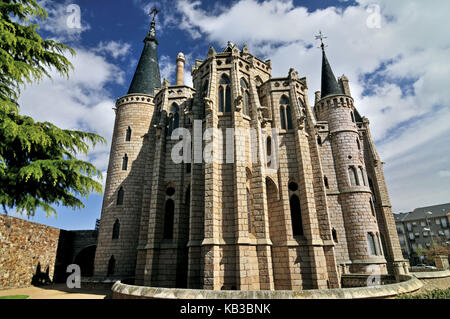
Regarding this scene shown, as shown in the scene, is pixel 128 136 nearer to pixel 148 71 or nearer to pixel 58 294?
pixel 148 71

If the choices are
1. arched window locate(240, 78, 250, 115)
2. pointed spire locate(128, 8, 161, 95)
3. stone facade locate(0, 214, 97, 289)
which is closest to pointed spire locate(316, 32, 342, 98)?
arched window locate(240, 78, 250, 115)

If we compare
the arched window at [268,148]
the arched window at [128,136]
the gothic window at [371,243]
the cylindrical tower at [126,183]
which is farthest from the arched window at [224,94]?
the gothic window at [371,243]

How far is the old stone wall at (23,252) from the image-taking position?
15766 mm

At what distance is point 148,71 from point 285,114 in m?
14.9

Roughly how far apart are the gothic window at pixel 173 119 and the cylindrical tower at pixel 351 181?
519 inches

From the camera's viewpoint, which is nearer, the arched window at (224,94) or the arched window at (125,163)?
the arched window at (224,94)

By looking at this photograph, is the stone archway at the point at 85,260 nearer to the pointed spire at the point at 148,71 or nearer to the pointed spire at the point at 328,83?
the pointed spire at the point at 148,71

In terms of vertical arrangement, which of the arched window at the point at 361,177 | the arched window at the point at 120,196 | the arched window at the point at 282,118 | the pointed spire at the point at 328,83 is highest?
the pointed spire at the point at 328,83

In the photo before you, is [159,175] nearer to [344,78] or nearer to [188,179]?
[188,179]

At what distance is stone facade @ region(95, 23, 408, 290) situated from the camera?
1219 cm

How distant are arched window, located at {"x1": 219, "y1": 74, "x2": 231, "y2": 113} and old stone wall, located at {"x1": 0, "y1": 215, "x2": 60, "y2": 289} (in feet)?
51.8

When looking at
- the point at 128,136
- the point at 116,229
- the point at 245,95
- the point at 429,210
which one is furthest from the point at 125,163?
the point at 429,210

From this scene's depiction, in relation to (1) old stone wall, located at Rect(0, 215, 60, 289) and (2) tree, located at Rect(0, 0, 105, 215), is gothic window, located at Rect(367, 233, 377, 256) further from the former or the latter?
(1) old stone wall, located at Rect(0, 215, 60, 289)

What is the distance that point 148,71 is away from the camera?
24.0 m
